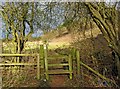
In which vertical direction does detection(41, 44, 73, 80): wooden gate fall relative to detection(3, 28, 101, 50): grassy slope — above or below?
below

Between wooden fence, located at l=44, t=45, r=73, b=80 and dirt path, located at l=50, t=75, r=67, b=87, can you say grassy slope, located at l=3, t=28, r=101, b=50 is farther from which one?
dirt path, located at l=50, t=75, r=67, b=87

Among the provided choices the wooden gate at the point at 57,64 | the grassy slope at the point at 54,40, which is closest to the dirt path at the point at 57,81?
the wooden gate at the point at 57,64

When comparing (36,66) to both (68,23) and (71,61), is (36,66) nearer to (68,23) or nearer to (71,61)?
(71,61)

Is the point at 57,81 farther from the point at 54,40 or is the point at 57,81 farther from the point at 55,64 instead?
the point at 54,40

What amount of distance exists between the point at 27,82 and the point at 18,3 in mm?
944

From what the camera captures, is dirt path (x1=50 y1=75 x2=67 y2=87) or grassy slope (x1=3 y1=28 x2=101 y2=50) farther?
grassy slope (x1=3 y1=28 x2=101 y2=50)

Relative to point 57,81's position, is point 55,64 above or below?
above

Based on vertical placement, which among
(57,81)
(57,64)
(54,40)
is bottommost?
(57,81)

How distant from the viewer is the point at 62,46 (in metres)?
3.38

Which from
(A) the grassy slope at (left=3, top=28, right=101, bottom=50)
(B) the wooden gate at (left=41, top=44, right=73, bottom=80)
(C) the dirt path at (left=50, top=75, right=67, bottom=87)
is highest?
(A) the grassy slope at (left=3, top=28, right=101, bottom=50)

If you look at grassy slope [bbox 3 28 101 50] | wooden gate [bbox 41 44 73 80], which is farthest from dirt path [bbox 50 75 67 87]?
grassy slope [bbox 3 28 101 50]

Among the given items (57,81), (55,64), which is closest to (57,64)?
(55,64)

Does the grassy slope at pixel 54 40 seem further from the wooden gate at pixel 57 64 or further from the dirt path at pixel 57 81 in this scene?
the dirt path at pixel 57 81

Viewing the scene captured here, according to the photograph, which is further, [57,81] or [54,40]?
[54,40]
